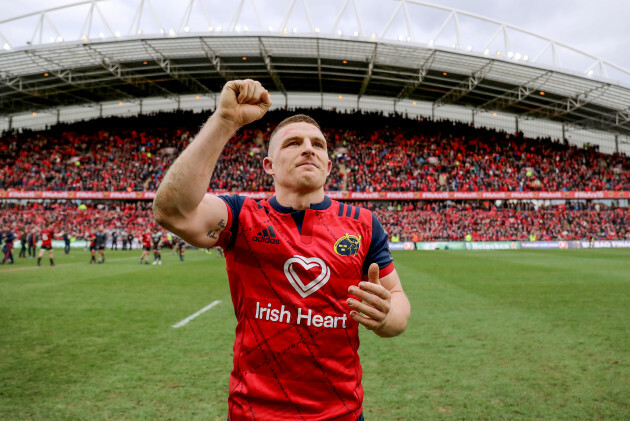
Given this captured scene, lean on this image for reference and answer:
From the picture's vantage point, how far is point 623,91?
3562 cm

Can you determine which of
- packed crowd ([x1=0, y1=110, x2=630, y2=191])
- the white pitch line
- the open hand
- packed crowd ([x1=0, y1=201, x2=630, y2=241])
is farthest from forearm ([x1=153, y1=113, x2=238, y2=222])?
packed crowd ([x1=0, y1=110, x2=630, y2=191])

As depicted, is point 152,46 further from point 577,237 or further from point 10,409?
point 577,237

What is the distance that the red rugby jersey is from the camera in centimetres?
202

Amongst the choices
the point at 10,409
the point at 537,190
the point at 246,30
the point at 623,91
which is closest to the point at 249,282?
the point at 10,409

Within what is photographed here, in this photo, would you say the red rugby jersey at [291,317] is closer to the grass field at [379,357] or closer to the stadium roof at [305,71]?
the grass field at [379,357]

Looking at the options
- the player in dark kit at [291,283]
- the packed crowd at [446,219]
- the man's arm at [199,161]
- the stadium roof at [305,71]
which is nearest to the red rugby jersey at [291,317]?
the player in dark kit at [291,283]

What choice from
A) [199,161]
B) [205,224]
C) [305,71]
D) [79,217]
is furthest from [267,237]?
[79,217]

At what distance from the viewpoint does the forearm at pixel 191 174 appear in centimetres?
175

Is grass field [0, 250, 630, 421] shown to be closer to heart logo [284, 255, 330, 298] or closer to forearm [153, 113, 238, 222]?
heart logo [284, 255, 330, 298]

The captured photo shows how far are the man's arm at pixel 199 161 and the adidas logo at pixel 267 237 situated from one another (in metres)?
0.33

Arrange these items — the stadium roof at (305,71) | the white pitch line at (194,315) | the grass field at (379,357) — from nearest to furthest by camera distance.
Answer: the grass field at (379,357)
the white pitch line at (194,315)
the stadium roof at (305,71)

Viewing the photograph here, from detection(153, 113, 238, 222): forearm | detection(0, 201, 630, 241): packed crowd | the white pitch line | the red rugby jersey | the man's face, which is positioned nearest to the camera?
detection(153, 113, 238, 222): forearm

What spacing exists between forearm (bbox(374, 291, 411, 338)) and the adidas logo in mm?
666

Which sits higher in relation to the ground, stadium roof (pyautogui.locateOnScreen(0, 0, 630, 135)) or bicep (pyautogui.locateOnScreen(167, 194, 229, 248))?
stadium roof (pyautogui.locateOnScreen(0, 0, 630, 135))
